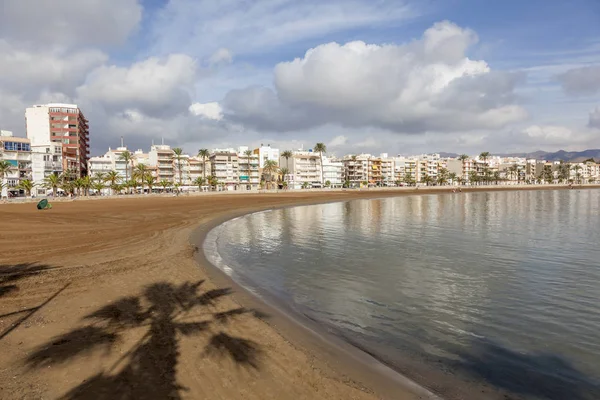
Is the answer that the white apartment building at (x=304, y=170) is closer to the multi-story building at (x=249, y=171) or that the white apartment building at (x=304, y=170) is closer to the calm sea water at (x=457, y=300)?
the multi-story building at (x=249, y=171)

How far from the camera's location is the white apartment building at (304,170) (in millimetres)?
172750

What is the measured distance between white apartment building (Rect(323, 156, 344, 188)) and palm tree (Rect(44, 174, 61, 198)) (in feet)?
363

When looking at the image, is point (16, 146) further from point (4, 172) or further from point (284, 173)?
point (284, 173)

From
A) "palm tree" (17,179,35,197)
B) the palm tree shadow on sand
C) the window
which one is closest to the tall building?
the window

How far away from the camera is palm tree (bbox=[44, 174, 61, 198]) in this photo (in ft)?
321

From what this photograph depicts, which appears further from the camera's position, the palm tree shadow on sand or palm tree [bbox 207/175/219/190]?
palm tree [bbox 207/175/219/190]

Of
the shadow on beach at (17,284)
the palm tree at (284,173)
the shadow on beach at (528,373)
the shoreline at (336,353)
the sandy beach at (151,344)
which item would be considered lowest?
the shadow on beach at (528,373)

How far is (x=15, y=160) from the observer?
10381 cm

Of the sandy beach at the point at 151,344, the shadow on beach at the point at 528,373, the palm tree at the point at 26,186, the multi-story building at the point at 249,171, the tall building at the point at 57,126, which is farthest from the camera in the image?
the multi-story building at the point at 249,171

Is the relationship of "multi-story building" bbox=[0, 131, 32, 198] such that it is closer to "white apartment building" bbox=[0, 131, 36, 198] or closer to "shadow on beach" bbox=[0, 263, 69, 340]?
"white apartment building" bbox=[0, 131, 36, 198]

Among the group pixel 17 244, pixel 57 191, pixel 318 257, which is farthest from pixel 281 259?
pixel 57 191

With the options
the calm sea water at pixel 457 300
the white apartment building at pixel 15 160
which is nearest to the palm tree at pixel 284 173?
the white apartment building at pixel 15 160

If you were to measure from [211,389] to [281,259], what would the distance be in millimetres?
14745

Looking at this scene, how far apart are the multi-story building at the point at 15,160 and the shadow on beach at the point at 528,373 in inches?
4757
